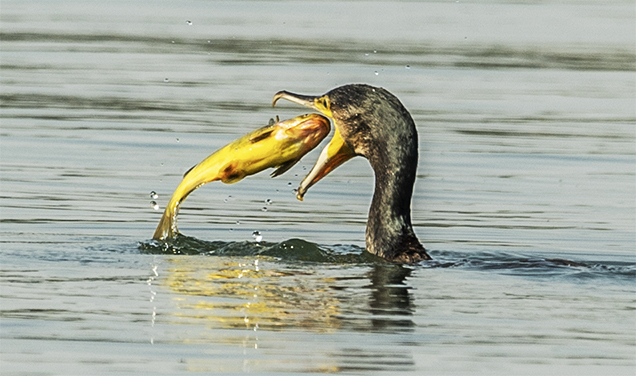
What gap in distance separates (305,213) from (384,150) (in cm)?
248

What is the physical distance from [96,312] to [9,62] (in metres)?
14.6

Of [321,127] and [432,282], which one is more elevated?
[321,127]

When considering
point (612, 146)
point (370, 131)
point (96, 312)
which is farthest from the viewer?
point (612, 146)

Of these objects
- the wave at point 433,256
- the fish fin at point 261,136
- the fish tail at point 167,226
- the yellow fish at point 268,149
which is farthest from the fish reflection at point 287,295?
the fish fin at point 261,136

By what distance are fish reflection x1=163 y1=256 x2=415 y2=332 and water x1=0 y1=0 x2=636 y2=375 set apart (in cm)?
3

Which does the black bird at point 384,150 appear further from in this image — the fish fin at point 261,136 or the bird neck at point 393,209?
the fish fin at point 261,136

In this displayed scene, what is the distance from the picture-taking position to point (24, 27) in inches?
1064

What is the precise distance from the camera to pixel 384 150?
34.8 ft

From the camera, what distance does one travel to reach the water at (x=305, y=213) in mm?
7867

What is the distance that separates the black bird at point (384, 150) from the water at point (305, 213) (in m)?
0.20

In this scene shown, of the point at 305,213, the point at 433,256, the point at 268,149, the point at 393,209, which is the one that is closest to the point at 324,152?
the point at 268,149

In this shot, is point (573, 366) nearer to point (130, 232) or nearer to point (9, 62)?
point (130, 232)

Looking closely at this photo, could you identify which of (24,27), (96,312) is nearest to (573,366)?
(96,312)

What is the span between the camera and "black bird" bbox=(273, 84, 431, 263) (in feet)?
34.5
